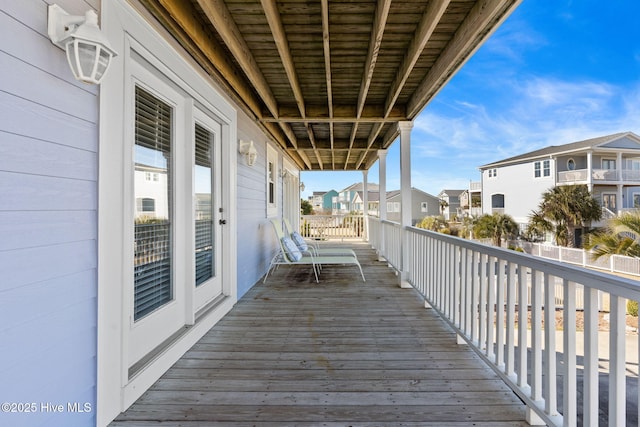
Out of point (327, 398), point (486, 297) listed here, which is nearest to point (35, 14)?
point (327, 398)

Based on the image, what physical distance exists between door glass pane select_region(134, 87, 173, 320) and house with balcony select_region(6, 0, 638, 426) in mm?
14

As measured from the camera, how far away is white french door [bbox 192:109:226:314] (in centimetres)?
291

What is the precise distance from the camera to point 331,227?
11367 millimetres

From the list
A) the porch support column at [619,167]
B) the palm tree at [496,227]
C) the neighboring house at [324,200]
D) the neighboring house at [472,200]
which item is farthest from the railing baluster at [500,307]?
the neighboring house at [324,200]

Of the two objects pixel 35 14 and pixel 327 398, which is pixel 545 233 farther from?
pixel 35 14

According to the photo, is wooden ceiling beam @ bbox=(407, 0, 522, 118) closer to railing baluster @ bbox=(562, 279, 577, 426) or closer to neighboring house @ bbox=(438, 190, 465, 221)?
railing baluster @ bbox=(562, 279, 577, 426)

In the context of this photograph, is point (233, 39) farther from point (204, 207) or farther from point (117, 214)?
point (117, 214)

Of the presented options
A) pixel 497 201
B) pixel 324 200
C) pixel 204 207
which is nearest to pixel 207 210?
pixel 204 207

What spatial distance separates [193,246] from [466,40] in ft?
9.10

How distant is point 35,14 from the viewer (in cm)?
124

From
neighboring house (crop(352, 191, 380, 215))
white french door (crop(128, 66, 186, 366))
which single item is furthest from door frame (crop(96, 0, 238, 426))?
neighboring house (crop(352, 191, 380, 215))

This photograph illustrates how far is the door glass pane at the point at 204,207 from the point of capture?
2.94 m

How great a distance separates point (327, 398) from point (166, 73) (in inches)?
95.5

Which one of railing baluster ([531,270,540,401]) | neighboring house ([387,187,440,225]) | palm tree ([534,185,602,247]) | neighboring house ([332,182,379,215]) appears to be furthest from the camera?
neighboring house ([332,182,379,215])
